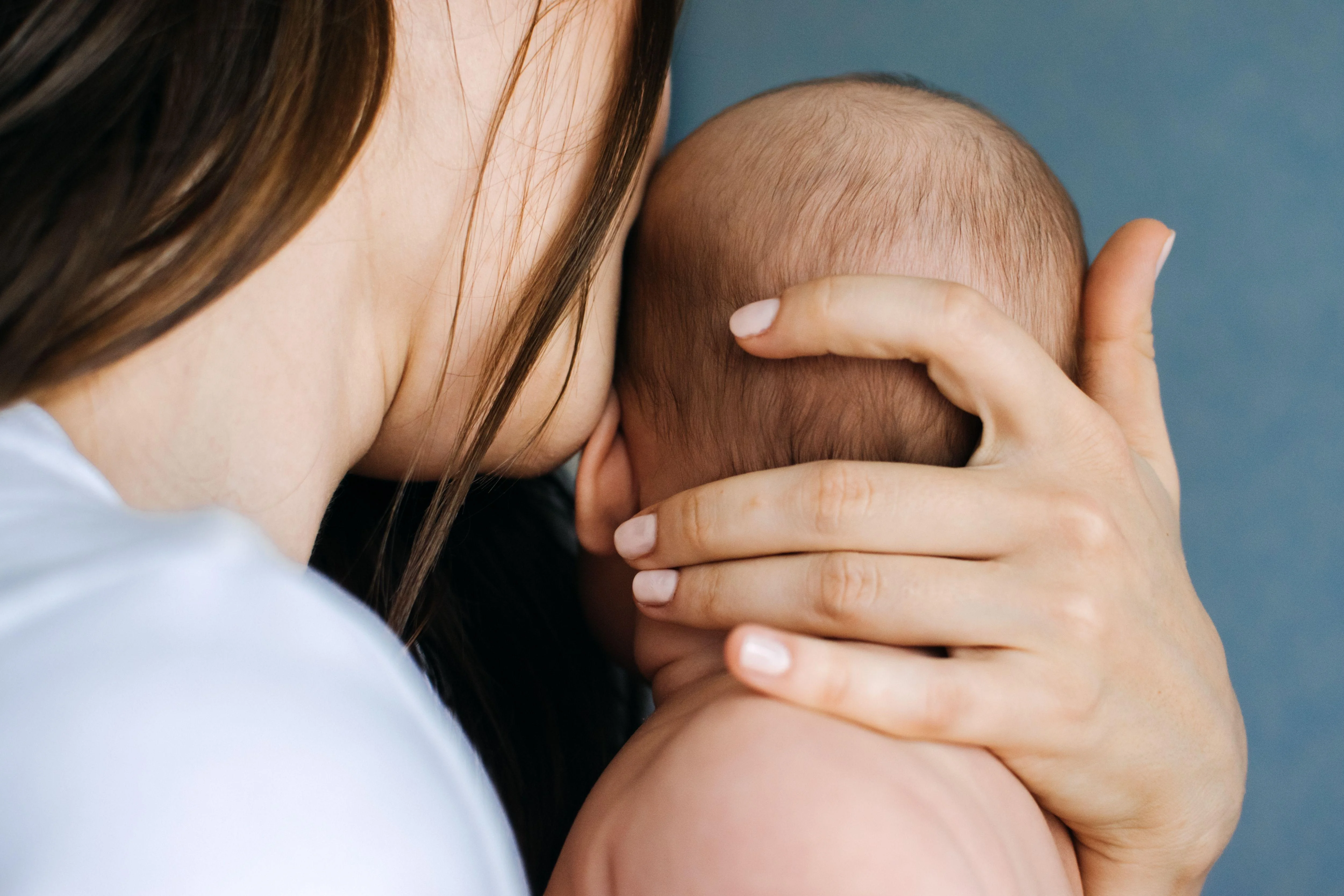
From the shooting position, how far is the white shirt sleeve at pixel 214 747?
0.68 ft

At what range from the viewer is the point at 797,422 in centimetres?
62

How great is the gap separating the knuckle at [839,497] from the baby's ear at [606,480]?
243mm

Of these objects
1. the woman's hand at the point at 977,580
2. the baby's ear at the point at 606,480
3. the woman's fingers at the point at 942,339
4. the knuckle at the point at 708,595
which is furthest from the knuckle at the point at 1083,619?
the baby's ear at the point at 606,480

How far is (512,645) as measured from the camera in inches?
37.9

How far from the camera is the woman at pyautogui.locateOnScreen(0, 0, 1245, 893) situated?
23 cm

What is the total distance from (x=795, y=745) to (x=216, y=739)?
12.7 inches

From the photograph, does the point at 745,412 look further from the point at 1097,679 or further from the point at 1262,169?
the point at 1262,169

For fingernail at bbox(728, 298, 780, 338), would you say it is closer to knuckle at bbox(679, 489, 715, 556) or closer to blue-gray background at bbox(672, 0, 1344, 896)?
knuckle at bbox(679, 489, 715, 556)

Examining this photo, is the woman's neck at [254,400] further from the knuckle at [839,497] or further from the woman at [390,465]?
the knuckle at [839,497]

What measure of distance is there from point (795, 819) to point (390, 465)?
40cm

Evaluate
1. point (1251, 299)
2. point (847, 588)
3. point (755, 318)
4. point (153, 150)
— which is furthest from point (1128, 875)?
point (1251, 299)

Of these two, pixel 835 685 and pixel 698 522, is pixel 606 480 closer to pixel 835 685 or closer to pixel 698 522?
pixel 698 522

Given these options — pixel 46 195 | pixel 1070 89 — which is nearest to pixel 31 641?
pixel 46 195

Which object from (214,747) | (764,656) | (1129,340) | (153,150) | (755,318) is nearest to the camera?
(214,747)
